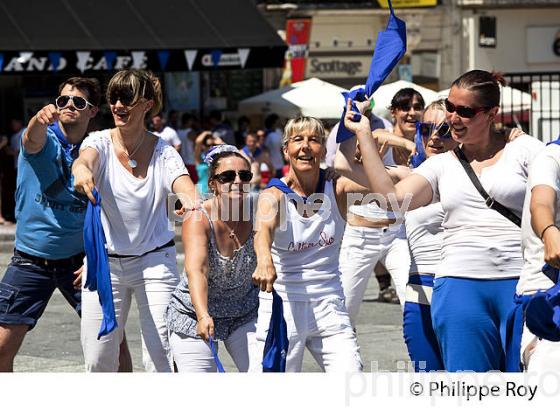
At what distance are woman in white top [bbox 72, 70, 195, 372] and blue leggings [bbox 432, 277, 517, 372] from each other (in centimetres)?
145

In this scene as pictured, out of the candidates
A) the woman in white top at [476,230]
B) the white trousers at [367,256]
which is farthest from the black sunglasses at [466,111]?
the white trousers at [367,256]

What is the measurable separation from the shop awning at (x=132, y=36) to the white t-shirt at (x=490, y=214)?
15629 millimetres

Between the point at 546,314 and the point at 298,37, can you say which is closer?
the point at 546,314

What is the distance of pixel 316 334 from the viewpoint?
596 cm

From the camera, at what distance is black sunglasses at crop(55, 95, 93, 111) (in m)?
6.72

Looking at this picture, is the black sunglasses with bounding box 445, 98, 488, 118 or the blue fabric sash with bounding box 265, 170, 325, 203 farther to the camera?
the blue fabric sash with bounding box 265, 170, 325, 203

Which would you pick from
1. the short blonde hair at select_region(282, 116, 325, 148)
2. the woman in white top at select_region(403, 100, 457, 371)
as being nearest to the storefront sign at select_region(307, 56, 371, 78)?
the woman in white top at select_region(403, 100, 457, 371)

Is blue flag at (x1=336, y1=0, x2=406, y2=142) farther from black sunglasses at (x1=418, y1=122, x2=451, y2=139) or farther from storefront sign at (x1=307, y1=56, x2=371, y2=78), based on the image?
storefront sign at (x1=307, y1=56, x2=371, y2=78)

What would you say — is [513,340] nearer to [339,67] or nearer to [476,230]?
[476,230]

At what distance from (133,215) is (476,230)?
1.69 metres

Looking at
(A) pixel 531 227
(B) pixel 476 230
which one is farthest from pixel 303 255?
(A) pixel 531 227

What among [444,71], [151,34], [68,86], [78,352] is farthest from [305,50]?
[68,86]

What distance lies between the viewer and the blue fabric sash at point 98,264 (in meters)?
5.96

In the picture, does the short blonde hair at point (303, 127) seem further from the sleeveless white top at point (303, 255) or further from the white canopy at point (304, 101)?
the white canopy at point (304, 101)
